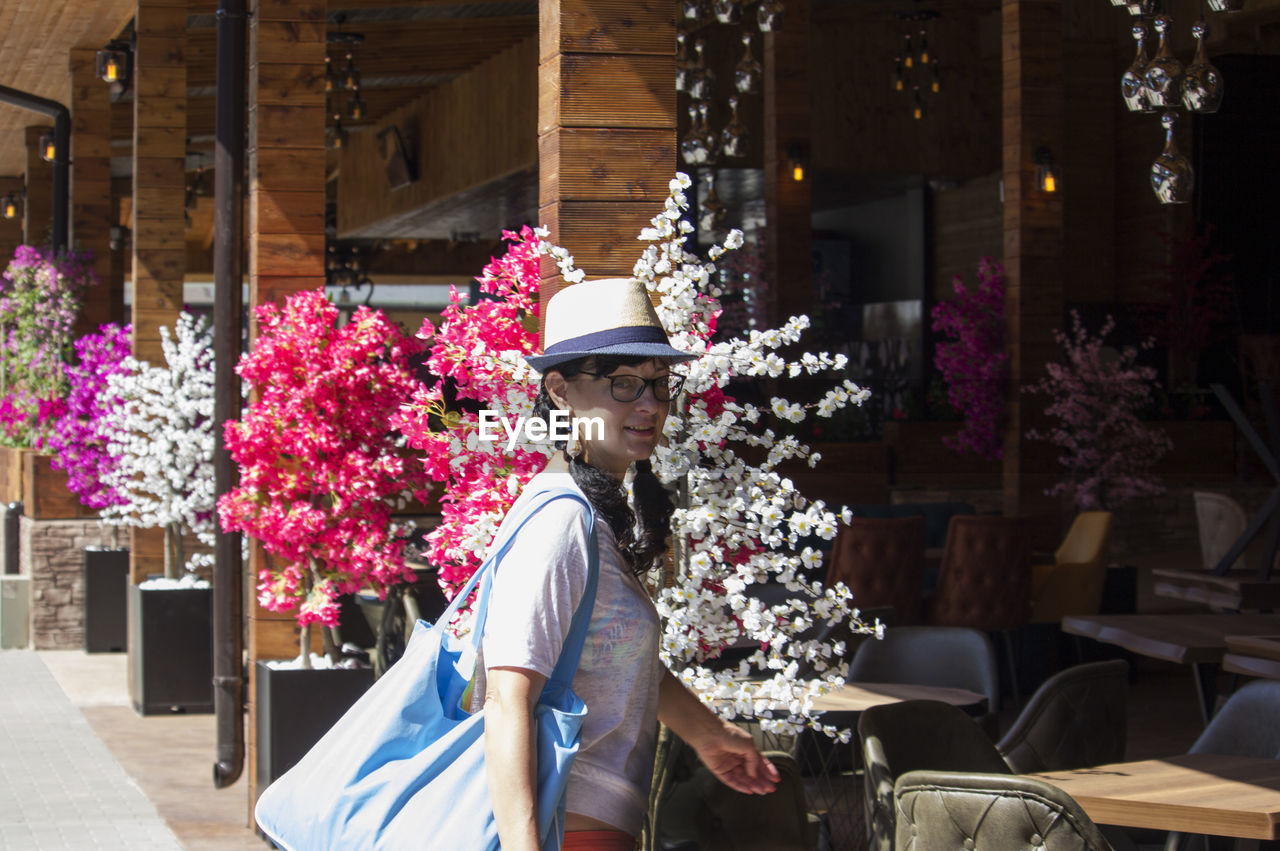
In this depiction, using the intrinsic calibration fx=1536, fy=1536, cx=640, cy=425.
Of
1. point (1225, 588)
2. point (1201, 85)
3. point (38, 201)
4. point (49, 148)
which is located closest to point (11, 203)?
point (38, 201)

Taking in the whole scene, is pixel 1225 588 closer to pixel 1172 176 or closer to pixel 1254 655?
pixel 1172 176

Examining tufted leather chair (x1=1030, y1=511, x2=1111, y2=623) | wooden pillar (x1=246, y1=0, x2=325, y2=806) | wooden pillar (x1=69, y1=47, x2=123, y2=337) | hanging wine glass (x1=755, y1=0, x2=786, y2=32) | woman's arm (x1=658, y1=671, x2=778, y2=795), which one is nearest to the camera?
woman's arm (x1=658, y1=671, x2=778, y2=795)

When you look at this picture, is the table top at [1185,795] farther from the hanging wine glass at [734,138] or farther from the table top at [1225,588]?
the hanging wine glass at [734,138]

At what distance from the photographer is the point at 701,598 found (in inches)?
118

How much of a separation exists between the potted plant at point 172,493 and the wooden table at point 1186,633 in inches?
162

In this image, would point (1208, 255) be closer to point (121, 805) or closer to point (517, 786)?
point (121, 805)

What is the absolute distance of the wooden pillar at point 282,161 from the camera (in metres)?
5.30

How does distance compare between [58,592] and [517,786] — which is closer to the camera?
[517,786]

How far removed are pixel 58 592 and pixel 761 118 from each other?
A: 731 centimetres

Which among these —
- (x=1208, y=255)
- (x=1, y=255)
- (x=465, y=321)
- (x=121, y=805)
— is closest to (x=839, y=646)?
(x=465, y=321)

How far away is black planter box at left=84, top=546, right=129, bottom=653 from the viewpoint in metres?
9.17

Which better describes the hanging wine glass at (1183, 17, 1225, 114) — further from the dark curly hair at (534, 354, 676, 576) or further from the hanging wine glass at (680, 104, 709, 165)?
the hanging wine glass at (680, 104, 709, 165)

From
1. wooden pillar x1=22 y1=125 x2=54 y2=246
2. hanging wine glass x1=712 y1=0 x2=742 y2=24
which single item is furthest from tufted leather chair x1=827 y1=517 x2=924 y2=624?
wooden pillar x1=22 y1=125 x2=54 y2=246

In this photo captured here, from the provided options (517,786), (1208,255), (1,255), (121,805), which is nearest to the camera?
(517,786)
